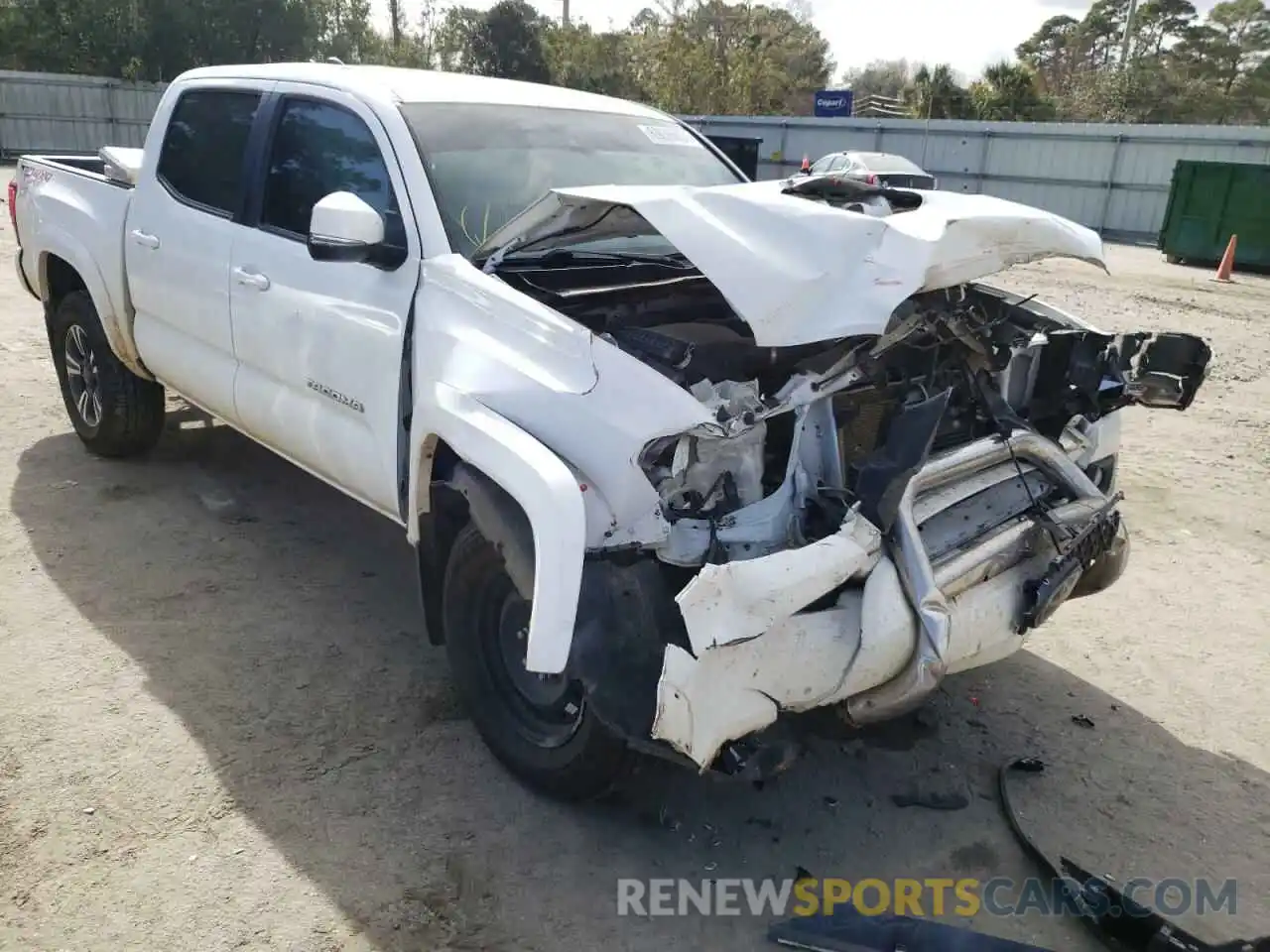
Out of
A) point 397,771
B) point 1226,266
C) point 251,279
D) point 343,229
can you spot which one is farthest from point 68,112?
point 397,771

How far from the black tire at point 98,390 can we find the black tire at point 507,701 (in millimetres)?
3031

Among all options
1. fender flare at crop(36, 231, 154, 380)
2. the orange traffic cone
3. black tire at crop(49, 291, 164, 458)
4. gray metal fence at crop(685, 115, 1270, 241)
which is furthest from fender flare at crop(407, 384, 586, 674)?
gray metal fence at crop(685, 115, 1270, 241)

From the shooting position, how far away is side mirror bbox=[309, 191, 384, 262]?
9.89 feet

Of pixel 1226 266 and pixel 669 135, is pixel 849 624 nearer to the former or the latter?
pixel 669 135

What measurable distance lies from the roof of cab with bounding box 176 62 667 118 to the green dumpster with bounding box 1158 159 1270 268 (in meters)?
16.0

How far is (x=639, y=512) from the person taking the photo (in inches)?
100.0

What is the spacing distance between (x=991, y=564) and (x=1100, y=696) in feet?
4.27

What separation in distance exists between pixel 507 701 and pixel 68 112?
100.0ft

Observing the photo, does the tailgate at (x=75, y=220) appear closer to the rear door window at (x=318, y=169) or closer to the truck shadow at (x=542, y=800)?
the rear door window at (x=318, y=169)

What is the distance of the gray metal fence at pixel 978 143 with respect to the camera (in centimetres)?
2117

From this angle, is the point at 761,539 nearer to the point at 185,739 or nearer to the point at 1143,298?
the point at 185,739

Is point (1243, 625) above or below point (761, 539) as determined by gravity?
below

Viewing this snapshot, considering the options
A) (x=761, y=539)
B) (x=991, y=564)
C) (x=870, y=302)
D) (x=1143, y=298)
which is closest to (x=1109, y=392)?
(x=991, y=564)

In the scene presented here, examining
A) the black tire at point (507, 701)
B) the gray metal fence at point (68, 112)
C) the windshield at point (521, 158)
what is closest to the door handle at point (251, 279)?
the windshield at point (521, 158)
